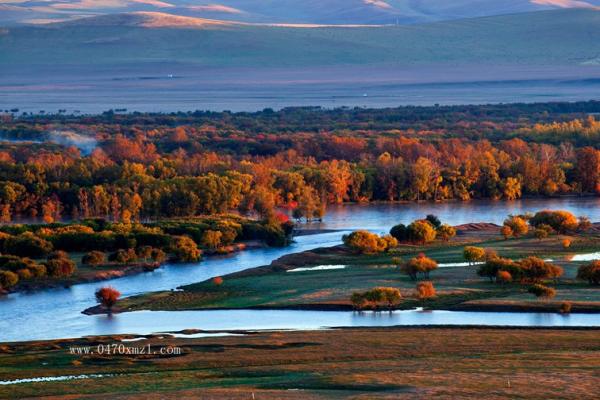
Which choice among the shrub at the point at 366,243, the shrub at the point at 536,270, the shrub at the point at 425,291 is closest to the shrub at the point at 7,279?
the shrub at the point at 425,291

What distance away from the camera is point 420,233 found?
143 ft

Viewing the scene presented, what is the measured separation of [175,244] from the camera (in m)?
41.9

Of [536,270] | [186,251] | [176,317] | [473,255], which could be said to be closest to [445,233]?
→ [473,255]

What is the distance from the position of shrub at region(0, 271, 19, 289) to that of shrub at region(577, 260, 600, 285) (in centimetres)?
1343

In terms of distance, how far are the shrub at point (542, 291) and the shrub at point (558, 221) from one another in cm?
1336

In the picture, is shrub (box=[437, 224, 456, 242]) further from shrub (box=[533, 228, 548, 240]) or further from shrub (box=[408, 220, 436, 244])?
shrub (box=[533, 228, 548, 240])

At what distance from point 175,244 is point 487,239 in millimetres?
9592

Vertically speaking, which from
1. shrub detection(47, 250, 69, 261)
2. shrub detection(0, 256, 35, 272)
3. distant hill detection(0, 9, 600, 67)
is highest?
distant hill detection(0, 9, 600, 67)

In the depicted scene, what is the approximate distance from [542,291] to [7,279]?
12778 millimetres

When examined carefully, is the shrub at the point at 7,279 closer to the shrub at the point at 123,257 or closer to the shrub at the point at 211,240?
the shrub at the point at 123,257

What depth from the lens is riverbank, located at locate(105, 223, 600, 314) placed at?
3153cm

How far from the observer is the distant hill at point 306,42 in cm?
16412

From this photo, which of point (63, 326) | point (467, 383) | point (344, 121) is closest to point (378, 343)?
point (467, 383)

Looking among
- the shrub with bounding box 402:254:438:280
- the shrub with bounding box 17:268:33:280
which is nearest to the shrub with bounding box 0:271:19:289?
the shrub with bounding box 17:268:33:280
